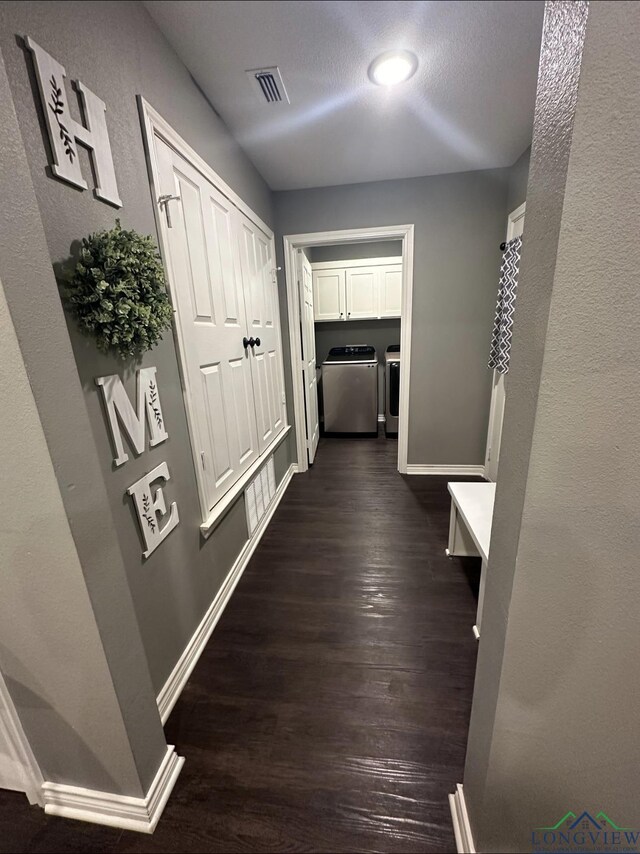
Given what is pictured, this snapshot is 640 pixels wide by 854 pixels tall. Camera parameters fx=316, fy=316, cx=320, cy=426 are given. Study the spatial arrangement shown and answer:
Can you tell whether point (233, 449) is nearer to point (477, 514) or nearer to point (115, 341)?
point (115, 341)

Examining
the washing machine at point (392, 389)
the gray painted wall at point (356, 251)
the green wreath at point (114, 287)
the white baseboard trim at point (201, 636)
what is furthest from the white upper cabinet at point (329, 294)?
the green wreath at point (114, 287)

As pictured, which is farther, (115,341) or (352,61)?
(352,61)

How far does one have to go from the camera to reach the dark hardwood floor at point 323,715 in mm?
878

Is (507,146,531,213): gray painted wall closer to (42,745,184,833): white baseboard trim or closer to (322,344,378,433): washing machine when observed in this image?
(322,344,378,433): washing machine

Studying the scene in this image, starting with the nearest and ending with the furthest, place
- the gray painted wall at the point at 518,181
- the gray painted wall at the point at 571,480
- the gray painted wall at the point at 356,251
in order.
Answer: the gray painted wall at the point at 571,480 → the gray painted wall at the point at 518,181 → the gray painted wall at the point at 356,251

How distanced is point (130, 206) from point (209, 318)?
1.74 feet

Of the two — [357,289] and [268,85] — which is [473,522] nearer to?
[268,85]

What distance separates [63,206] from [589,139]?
1057 mm

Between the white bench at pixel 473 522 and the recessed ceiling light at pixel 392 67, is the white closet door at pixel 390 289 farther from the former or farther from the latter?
the white bench at pixel 473 522

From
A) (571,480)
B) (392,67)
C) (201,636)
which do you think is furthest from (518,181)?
(201,636)

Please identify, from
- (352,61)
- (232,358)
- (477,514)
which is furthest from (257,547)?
(352,61)

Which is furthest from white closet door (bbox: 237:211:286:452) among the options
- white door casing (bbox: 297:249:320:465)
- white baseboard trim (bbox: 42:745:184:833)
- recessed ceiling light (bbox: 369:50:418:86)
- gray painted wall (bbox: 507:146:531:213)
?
gray painted wall (bbox: 507:146:531:213)

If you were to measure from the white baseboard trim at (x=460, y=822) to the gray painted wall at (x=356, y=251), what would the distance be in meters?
4.38

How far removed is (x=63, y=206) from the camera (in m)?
0.77
